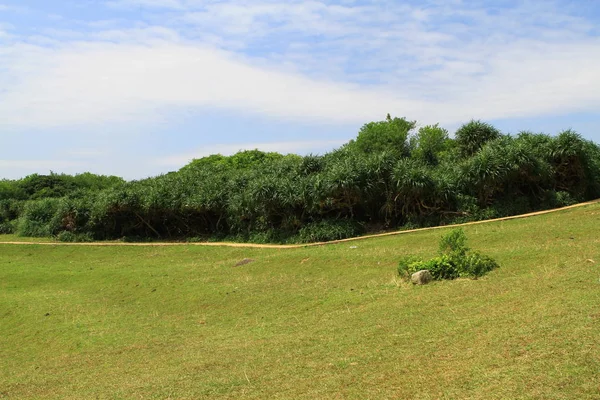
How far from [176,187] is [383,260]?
15.1 m

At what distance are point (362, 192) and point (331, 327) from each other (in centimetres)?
1141

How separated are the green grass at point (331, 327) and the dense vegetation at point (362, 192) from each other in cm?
257

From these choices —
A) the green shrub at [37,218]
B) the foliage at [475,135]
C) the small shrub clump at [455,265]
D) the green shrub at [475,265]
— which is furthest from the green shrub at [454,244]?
the green shrub at [37,218]

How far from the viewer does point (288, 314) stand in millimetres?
9898

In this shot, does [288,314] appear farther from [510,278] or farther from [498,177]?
[498,177]

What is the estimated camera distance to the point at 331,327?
8.26 metres

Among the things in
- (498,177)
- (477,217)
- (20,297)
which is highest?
(498,177)

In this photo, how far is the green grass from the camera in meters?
5.36

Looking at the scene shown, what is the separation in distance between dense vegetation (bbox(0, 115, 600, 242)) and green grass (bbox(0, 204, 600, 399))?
2574 mm

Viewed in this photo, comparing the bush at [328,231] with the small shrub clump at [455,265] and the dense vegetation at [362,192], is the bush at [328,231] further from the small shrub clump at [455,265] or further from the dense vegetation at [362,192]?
the small shrub clump at [455,265]

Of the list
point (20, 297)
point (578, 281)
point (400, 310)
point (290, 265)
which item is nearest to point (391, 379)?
point (400, 310)

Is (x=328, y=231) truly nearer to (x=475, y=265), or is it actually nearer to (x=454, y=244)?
(x=454, y=244)

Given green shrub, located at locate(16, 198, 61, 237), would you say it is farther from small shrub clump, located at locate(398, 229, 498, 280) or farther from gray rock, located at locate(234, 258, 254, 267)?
small shrub clump, located at locate(398, 229, 498, 280)

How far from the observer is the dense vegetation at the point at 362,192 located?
729 inches
